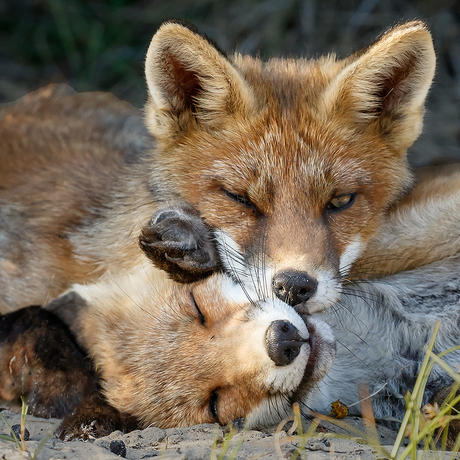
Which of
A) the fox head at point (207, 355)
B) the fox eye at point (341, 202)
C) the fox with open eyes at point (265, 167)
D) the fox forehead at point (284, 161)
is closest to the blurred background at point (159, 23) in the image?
the fox with open eyes at point (265, 167)

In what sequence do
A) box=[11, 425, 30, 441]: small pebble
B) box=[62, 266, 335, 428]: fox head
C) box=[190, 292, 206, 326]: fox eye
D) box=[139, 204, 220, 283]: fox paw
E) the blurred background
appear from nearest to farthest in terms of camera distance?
1. box=[62, 266, 335, 428]: fox head
2. box=[11, 425, 30, 441]: small pebble
3. box=[190, 292, 206, 326]: fox eye
4. box=[139, 204, 220, 283]: fox paw
5. the blurred background

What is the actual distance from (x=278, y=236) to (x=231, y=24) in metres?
5.03

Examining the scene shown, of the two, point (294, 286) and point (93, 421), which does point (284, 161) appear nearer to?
point (294, 286)

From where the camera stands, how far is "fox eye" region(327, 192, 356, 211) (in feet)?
9.93

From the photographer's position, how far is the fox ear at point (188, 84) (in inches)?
121

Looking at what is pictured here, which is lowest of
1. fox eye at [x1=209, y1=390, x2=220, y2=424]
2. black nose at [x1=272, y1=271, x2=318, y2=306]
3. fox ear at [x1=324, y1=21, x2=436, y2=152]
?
fox eye at [x1=209, y1=390, x2=220, y2=424]

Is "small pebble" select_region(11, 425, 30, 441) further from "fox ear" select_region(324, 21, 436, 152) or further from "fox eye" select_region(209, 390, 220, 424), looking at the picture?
"fox ear" select_region(324, 21, 436, 152)

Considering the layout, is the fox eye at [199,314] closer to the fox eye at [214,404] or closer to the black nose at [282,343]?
the fox eye at [214,404]

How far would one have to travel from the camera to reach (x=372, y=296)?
3.27 metres

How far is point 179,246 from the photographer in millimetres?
3000

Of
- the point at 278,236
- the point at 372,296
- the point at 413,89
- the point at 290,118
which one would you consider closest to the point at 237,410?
the point at 278,236

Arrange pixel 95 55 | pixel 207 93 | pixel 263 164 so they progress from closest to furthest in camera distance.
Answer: pixel 263 164 < pixel 207 93 < pixel 95 55

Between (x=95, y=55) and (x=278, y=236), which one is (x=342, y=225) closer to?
(x=278, y=236)

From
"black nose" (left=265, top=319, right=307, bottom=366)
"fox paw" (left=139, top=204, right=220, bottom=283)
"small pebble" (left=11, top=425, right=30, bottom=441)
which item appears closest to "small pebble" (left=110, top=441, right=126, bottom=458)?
"small pebble" (left=11, top=425, right=30, bottom=441)
